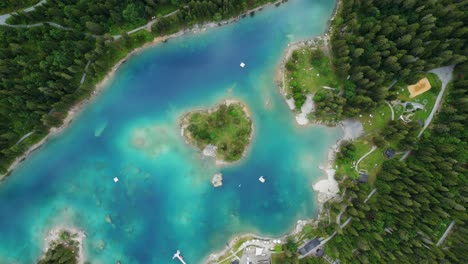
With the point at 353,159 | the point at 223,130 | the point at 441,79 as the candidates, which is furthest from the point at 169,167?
the point at 441,79

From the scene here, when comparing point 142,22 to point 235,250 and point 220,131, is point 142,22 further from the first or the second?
point 235,250

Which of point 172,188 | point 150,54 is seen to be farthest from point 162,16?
point 172,188

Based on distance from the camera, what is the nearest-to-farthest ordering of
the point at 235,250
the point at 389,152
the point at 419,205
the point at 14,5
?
the point at 419,205 < the point at 14,5 < the point at 389,152 < the point at 235,250

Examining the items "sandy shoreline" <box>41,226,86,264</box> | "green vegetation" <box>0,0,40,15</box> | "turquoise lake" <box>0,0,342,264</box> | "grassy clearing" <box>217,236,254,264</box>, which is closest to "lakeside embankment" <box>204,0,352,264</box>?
"grassy clearing" <box>217,236,254,264</box>

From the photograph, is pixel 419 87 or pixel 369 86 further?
pixel 419 87

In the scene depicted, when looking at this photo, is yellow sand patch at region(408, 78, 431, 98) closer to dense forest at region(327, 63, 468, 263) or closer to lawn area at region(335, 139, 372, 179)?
dense forest at region(327, 63, 468, 263)

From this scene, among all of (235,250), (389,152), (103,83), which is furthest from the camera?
(103,83)
